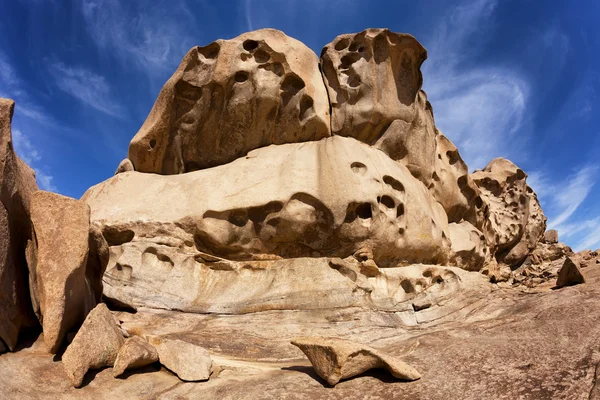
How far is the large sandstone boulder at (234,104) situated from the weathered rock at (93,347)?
14.9 feet

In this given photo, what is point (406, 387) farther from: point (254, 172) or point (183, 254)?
point (254, 172)

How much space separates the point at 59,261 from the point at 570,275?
5.40m

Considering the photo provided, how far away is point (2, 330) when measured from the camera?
9.89 feet

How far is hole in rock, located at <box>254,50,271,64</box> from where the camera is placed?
23.8 ft

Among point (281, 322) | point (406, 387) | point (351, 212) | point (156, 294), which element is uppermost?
point (351, 212)

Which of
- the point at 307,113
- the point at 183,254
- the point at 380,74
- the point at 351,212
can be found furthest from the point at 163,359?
the point at 380,74

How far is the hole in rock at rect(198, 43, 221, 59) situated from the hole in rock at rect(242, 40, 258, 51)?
0.49 metres

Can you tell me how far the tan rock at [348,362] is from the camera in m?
3.07

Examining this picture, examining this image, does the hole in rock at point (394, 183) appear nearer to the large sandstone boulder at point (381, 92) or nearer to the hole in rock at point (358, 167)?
the hole in rock at point (358, 167)

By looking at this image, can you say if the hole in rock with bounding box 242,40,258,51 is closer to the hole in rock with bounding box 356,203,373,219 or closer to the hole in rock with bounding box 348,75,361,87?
the hole in rock with bounding box 348,75,361,87

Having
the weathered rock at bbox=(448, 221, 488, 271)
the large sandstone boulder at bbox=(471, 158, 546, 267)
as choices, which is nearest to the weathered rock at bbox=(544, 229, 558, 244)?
the large sandstone boulder at bbox=(471, 158, 546, 267)

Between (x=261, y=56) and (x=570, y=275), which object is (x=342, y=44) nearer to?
(x=261, y=56)

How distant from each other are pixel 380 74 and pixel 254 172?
2794 mm

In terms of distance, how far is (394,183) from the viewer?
7125 millimetres
